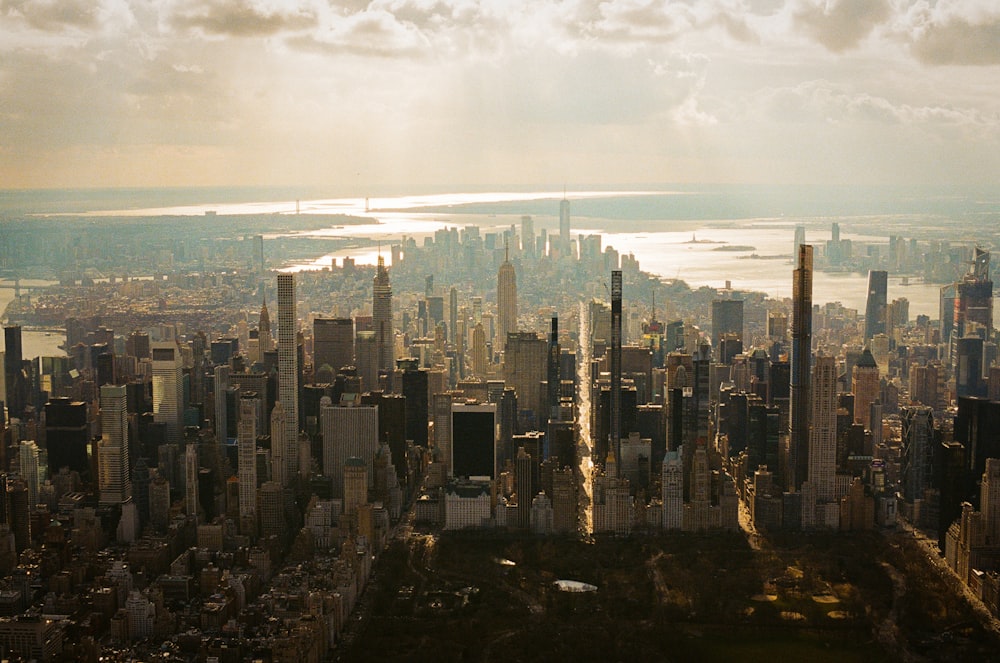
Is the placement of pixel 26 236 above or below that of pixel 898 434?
above

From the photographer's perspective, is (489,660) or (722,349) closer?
(489,660)

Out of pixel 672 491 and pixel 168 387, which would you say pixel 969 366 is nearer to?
pixel 672 491

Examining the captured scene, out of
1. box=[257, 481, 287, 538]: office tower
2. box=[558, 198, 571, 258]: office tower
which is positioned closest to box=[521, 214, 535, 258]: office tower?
box=[558, 198, 571, 258]: office tower

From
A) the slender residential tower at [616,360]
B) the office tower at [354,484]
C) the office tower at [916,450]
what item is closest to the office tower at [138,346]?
the office tower at [354,484]

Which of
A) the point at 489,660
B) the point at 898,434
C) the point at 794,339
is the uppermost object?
the point at 794,339

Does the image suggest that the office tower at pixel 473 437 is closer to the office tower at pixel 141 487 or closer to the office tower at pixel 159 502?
the office tower at pixel 159 502

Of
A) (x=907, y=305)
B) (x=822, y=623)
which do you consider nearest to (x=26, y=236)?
(x=822, y=623)

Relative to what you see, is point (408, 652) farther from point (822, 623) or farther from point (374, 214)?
point (374, 214)
